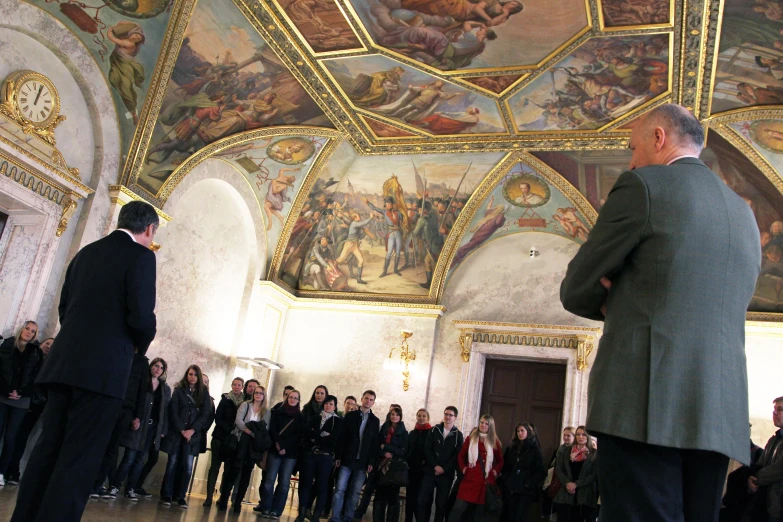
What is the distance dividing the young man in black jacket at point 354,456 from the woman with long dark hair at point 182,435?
2216 mm

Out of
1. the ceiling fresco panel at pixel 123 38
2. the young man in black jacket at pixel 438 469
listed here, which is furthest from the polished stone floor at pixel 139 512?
the ceiling fresco panel at pixel 123 38

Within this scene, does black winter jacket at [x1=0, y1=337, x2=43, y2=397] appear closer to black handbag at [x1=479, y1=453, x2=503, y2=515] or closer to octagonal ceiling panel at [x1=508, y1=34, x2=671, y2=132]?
black handbag at [x1=479, y1=453, x2=503, y2=515]

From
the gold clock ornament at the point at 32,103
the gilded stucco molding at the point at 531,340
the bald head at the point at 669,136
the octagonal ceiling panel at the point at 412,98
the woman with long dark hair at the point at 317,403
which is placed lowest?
the woman with long dark hair at the point at 317,403

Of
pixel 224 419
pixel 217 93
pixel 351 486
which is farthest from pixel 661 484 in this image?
pixel 217 93

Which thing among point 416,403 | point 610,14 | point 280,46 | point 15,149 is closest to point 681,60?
point 610,14

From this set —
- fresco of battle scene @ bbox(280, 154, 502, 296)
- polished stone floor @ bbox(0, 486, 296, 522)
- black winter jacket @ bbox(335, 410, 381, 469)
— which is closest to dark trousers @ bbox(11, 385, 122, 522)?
polished stone floor @ bbox(0, 486, 296, 522)

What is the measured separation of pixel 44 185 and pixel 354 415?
6.03 metres

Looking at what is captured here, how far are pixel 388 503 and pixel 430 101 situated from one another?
288 inches

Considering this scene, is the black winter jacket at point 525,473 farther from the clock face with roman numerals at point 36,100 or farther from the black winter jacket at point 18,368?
the clock face with roman numerals at point 36,100

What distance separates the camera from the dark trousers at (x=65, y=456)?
12.4 ft

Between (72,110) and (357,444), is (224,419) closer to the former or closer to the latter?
(357,444)

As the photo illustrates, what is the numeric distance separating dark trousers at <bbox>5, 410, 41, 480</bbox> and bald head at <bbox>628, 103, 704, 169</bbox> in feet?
30.7

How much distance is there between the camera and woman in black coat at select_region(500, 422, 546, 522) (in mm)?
11078

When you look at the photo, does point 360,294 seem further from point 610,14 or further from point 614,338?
point 614,338
